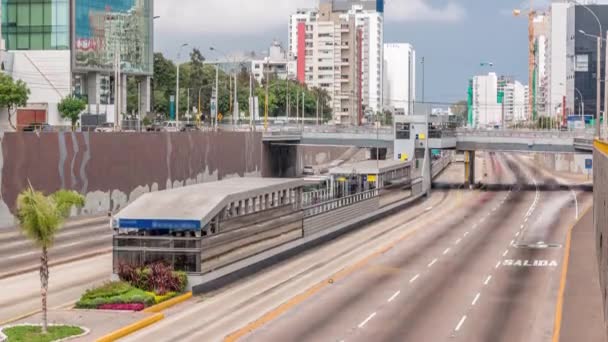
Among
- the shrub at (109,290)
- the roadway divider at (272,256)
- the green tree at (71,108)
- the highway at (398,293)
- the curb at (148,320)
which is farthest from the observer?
the green tree at (71,108)

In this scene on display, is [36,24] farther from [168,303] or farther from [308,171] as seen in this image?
[168,303]

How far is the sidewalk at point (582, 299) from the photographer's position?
105 feet

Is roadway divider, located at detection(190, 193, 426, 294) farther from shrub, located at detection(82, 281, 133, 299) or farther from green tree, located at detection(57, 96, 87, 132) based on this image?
green tree, located at detection(57, 96, 87, 132)

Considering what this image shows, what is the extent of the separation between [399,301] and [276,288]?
4951 mm

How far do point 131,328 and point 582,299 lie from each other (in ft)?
52.6

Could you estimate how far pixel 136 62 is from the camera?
119 m

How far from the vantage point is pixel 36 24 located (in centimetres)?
10825

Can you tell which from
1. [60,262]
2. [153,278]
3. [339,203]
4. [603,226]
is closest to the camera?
[603,226]

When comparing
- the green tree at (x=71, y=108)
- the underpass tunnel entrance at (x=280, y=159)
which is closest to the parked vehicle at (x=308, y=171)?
the underpass tunnel entrance at (x=280, y=159)

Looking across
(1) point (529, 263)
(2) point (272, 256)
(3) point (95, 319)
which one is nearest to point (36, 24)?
(2) point (272, 256)

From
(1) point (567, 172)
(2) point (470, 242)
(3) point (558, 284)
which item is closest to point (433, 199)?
(2) point (470, 242)

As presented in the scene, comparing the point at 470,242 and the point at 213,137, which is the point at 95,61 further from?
the point at 470,242

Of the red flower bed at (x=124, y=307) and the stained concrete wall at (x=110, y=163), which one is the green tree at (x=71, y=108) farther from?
the red flower bed at (x=124, y=307)

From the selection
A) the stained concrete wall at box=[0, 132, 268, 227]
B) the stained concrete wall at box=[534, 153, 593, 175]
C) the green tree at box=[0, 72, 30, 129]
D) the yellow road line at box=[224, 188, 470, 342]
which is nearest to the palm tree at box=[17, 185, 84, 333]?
the yellow road line at box=[224, 188, 470, 342]
